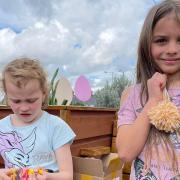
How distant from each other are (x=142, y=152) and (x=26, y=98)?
22.8 inches

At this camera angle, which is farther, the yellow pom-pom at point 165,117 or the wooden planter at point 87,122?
the wooden planter at point 87,122

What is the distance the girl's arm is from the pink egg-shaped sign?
5.17 feet

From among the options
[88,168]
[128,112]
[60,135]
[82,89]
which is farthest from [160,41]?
[82,89]

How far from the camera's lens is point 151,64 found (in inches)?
44.8

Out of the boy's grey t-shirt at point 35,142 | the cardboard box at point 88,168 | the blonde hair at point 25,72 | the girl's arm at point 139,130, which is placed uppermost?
the blonde hair at point 25,72

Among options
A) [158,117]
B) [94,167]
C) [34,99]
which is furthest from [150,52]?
[94,167]

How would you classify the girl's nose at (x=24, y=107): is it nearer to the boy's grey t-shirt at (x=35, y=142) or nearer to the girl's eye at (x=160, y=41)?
the boy's grey t-shirt at (x=35, y=142)

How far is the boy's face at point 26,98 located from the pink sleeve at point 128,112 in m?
0.43

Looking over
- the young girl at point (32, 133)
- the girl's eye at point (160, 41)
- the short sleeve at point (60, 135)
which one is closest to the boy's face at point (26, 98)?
the young girl at point (32, 133)

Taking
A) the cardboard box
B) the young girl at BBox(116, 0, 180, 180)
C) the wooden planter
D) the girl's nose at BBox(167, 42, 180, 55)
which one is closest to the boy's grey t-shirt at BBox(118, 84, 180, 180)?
the young girl at BBox(116, 0, 180, 180)

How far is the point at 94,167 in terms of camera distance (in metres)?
1.58

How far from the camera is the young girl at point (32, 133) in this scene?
1378 millimetres

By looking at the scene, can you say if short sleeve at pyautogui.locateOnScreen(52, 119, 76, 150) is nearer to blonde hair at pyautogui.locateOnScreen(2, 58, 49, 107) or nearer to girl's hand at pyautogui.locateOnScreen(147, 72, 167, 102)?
blonde hair at pyautogui.locateOnScreen(2, 58, 49, 107)

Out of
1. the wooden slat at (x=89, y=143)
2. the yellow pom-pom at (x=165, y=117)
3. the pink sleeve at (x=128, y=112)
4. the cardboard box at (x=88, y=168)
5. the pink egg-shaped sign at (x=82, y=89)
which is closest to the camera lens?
the yellow pom-pom at (x=165, y=117)
